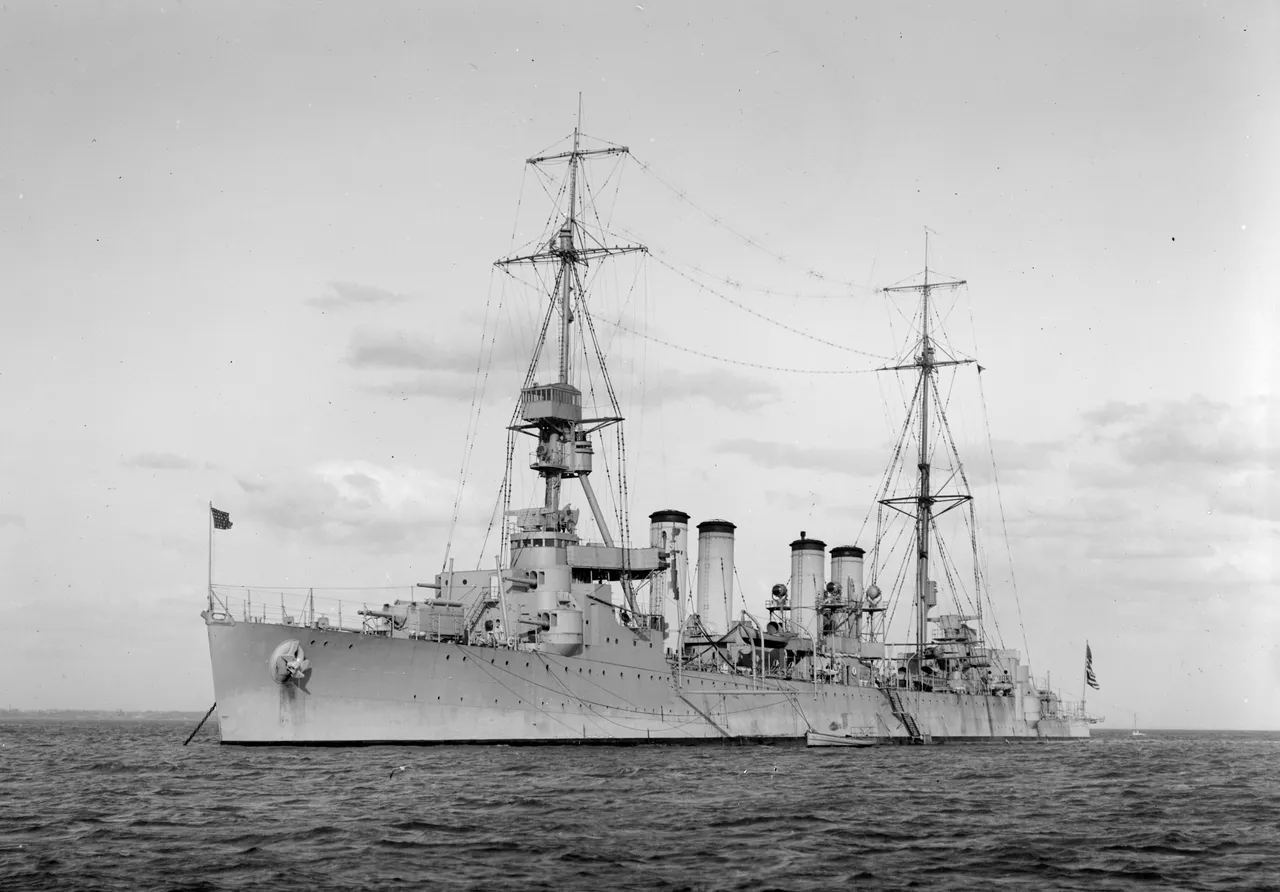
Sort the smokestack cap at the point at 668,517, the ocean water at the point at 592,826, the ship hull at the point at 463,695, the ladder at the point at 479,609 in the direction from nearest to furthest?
the ocean water at the point at 592,826 → the ship hull at the point at 463,695 → the ladder at the point at 479,609 → the smokestack cap at the point at 668,517

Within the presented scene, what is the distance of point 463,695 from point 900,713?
28.7 metres

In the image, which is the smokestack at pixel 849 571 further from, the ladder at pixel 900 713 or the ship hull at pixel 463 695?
the ship hull at pixel 463 695

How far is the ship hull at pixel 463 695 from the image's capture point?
107 ft

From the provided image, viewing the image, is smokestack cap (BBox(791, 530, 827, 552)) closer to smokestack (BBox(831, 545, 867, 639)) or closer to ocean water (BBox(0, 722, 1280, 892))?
smokestack (BBox(831, 545, 867, 639))

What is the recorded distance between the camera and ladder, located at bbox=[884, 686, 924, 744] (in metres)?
56.9

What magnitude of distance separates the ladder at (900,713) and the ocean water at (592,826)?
2324cm

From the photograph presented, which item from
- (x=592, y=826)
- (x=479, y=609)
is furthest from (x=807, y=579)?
(x=592, y=826)

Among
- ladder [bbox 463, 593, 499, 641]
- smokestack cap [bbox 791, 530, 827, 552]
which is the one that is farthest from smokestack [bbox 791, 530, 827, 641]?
ladder [bbox 463, 593, 499, 641]

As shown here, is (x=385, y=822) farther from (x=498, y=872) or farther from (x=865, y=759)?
(x=865, y=759)

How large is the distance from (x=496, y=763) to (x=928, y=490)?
43096mm

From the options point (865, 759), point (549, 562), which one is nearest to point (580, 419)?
point (549, 562)

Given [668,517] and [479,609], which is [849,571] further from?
[479,609]

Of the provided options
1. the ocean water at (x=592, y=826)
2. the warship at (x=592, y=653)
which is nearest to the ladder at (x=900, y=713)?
the warship at (x=592, y=653)

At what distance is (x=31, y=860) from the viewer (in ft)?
53.6
